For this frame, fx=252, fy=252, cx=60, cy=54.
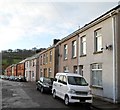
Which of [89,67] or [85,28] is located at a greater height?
[85,28]

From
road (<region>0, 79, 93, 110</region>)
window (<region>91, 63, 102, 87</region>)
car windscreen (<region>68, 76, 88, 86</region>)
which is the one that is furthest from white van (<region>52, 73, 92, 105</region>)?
window (<region>91, 63, 102, 87</region>)

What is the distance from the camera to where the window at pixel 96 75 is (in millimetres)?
19984

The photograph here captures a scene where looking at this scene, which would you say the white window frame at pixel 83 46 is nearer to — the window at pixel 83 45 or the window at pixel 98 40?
the window at pixel 83 45

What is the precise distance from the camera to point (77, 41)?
25625mm

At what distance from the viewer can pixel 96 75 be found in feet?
Answer: 68.1

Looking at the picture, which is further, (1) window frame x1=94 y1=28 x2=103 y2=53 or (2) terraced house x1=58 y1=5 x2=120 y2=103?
(1) window frame x1=94 y1=28 x2=103 y2=53

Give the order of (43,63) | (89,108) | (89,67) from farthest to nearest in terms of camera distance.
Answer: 1. (43,63)
2. (89,67)
3. (89,108)

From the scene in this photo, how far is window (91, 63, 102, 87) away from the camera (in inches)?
787

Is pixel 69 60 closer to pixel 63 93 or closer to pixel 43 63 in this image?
pixel 63 93

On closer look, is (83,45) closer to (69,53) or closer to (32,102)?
(69,53)

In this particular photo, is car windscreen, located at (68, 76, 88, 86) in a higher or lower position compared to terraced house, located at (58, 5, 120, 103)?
lower

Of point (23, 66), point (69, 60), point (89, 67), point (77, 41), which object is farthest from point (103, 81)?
point (23, 66)

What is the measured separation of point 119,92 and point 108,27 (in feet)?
15.8

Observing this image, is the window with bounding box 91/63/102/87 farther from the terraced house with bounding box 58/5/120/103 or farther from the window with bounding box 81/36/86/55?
the window with bounding box 81/36/86/55
